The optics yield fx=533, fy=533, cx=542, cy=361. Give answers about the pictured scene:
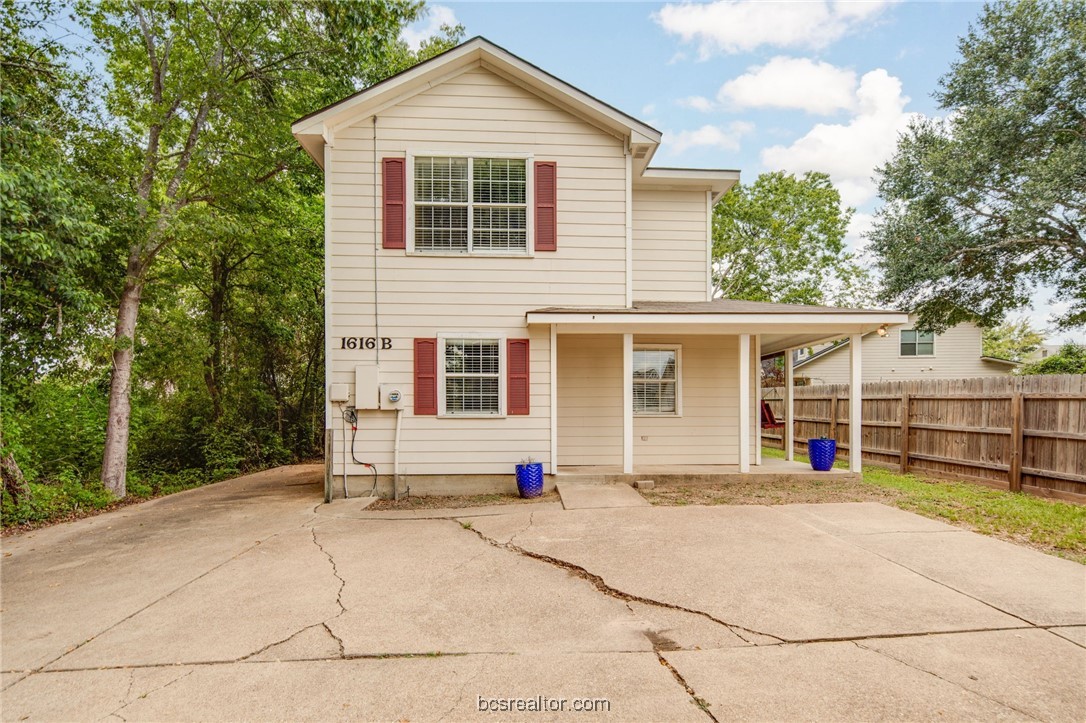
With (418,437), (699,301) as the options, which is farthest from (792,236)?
(418,437)

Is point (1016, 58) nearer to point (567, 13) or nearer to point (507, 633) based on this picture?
point (567, 13)

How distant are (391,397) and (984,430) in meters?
A: 9.44

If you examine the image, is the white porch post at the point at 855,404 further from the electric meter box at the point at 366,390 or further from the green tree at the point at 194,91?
the green tree at the point at 194,91

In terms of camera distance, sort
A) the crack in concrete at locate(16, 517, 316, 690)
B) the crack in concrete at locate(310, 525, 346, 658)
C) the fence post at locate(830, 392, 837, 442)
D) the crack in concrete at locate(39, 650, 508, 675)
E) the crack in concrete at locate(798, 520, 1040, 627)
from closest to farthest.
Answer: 1. the crack in concrete at locate(39, 650, 508, 675)
2. the crack in concrete at locate(16, 517, 316, 690)
3. the crack in concrete at locate(310, 525, 346, 658)
4. the crack in concrete at locate(798, 520, 1040, 627)
5. the fence post at locate(830, 392, 837, 442)

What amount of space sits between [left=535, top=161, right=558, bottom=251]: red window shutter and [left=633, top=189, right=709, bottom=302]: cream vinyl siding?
6.72 ft

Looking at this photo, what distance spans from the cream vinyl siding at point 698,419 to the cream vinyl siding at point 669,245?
0.94 metres

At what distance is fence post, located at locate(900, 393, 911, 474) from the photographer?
33.9ft

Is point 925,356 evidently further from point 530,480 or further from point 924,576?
point 924,576

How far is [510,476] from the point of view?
26.2ft

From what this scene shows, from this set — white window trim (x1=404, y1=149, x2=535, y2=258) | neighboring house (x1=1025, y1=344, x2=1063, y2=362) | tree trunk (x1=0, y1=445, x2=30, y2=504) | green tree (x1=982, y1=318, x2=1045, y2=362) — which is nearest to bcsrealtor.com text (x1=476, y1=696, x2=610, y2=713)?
white window trim (x1=404, y1=149, x2=535, y2=258)

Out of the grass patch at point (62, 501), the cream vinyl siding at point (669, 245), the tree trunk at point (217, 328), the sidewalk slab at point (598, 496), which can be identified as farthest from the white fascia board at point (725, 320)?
the tree trunk at point (217, 328)

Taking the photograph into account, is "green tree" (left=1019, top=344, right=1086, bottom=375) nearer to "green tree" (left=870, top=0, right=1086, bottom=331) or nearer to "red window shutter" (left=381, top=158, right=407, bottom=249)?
"green tree" (left=870, top=0, right=1086, bottom=331)

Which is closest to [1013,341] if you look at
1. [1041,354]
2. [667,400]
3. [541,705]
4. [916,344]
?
[1041,354]

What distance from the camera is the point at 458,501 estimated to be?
7562 millimetres
